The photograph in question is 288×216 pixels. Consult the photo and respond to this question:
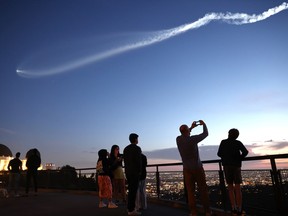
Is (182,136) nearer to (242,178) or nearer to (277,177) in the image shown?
(242,178)

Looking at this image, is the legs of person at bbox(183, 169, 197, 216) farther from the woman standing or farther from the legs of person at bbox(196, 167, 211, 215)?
the woman standing

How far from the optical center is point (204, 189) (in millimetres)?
5492

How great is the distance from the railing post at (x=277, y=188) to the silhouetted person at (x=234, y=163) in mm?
539

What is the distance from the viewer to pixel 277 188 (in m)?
5.07

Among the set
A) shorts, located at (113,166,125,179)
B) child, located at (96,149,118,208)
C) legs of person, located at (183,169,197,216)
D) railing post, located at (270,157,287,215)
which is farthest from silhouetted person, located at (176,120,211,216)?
shorts, located at (113,166,125,179)

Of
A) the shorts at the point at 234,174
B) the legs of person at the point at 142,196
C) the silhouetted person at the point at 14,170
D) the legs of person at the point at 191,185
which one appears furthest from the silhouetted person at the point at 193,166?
the silhouetted person at the point at 14,170

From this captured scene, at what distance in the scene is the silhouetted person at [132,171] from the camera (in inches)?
251

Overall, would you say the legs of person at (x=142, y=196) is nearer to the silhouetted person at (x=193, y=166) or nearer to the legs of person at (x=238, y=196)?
the silhouetted person at (x=193, y=166)

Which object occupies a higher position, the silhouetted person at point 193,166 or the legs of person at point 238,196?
the silhouetted person at point 193,166

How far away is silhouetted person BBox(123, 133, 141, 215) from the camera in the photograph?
637cm

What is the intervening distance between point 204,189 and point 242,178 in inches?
32.0

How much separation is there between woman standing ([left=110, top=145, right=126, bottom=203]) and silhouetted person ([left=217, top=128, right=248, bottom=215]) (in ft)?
10.9

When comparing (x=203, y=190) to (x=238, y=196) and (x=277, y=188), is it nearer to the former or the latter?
(x=238, y=196)

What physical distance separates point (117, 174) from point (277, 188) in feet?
14.9
